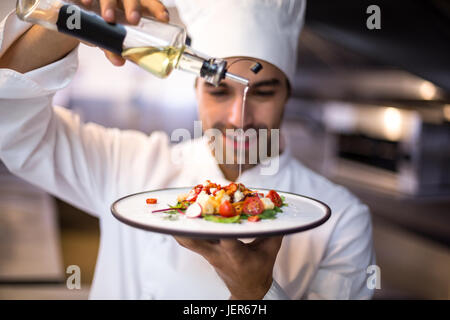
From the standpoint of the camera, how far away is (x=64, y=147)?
3.65 ft

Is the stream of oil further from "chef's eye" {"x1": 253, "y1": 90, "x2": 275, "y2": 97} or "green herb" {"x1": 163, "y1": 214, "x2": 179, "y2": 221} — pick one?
"green herb" {"x1": 163, "y1": 214, "x2": 179, "y2": 221}

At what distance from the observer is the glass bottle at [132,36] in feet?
2.18

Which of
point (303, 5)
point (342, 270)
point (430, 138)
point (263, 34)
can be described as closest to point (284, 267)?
point (342, 270)

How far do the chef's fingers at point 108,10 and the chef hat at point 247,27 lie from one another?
34 cm

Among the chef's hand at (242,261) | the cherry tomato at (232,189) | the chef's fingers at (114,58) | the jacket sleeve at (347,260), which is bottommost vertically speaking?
the jacket sleeve at (347,260)

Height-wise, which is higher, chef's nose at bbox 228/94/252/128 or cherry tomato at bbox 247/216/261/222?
chef's nose at bbox 228/94/252/128

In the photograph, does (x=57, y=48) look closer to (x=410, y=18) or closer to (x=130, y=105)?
(x=410, y=18)

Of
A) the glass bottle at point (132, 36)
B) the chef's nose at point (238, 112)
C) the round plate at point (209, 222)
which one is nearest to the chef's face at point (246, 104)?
the chef's nose at point (238, 112)

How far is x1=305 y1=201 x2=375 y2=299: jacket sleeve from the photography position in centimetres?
100

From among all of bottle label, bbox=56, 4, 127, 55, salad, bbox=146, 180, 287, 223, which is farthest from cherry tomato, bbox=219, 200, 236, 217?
bottle label, bbox=56, 4, 127, 55

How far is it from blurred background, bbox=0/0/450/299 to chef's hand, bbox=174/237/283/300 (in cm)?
53

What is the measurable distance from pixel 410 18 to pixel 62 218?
328 centimetres

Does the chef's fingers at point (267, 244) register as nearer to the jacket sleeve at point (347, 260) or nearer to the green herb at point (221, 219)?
the green herb at point (221, 219)

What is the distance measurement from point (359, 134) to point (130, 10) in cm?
246
